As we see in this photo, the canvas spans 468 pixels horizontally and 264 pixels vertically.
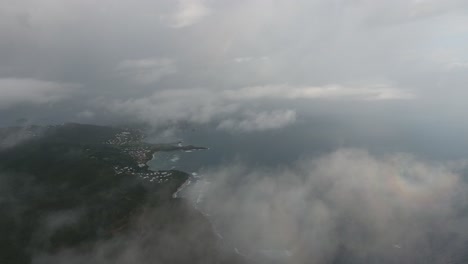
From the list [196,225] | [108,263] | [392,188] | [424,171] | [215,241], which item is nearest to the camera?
[108,263]

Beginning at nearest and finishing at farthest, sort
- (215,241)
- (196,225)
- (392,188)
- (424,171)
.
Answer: (215,241) → (196,225) → (392,188) → (424,171)

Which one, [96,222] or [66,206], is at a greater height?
[66,206]

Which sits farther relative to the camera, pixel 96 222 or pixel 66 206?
pixel 66 206

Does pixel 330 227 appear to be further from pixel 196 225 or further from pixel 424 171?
pixel 424 171

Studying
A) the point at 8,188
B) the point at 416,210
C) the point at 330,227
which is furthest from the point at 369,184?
the point at 8,188

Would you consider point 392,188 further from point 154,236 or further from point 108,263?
point 108,263

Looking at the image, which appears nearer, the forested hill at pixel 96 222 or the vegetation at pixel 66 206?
the forested hill at pixel 96 222

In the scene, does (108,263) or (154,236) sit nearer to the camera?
(108,263)

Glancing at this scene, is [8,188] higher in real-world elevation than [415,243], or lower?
higher

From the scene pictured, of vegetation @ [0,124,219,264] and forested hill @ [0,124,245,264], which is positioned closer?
forested hill @ [0,124,245,264]
